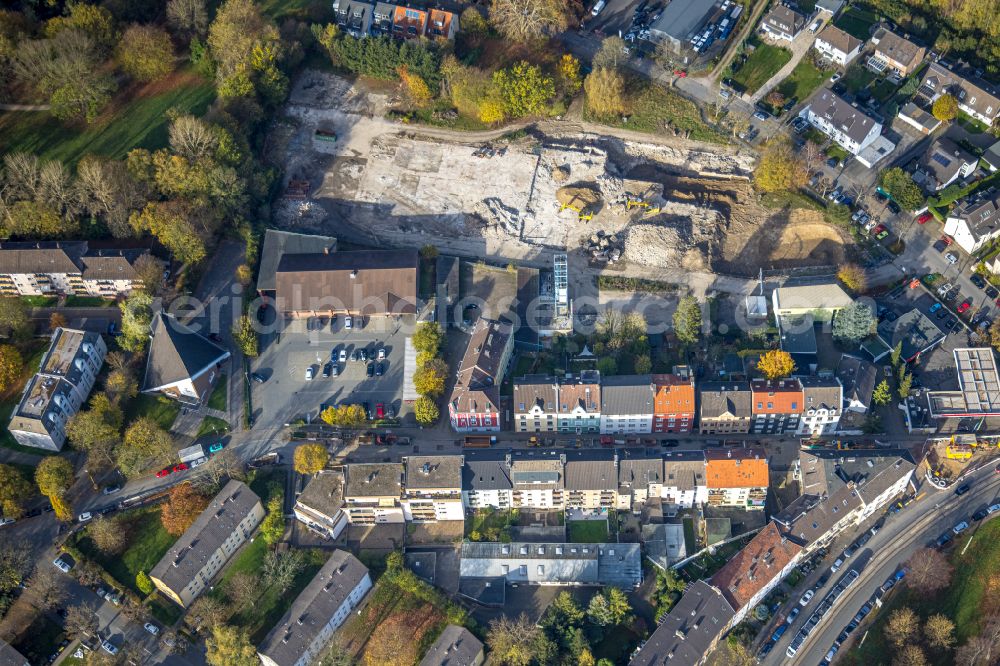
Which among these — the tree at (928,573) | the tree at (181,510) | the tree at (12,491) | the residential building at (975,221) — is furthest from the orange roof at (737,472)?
the tree at (12,491)

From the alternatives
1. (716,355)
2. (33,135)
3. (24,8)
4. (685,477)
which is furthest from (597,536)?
(24,8)

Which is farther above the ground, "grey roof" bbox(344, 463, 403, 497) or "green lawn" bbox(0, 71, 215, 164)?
"green lawn" bbox(0, 71, 215, 164)

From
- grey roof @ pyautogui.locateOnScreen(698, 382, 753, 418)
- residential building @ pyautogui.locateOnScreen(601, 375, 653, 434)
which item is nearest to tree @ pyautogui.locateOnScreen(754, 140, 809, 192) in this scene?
grey roof @ pyautogui.locateOnScreen(698, 382, 753, 418)

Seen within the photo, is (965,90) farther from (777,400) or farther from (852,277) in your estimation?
(777,400)

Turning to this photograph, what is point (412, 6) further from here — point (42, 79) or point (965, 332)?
point (965, 332)

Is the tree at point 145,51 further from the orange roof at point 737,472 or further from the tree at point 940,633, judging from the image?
the tree at point 940,633

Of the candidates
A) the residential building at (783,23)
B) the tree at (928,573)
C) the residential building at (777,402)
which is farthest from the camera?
the residential building at (783,23)

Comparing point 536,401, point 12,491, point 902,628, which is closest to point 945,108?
point 536,401

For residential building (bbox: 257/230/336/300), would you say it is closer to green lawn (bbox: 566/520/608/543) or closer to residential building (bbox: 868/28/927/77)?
green lawn (bbox: 566/520/608/543)
